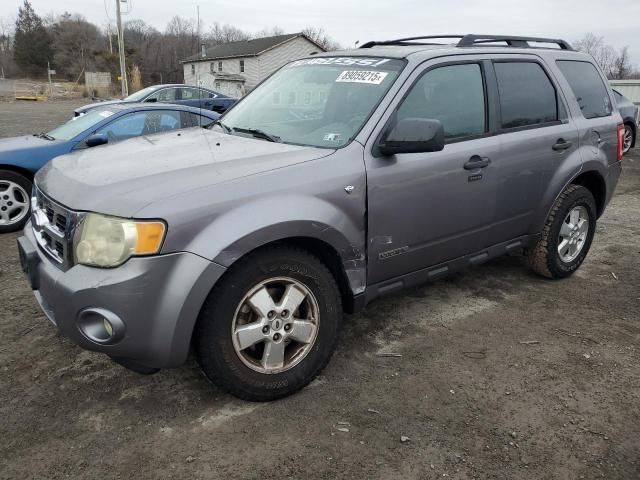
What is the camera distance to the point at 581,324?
3.87 meters

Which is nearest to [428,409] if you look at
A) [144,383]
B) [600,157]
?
[144,383]

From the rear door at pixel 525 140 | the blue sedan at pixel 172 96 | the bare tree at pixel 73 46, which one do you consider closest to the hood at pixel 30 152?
the rear door at pixel 525 140

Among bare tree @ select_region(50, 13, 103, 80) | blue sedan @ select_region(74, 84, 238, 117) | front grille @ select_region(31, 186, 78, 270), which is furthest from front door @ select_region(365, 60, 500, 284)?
bare tree @ select_region(50, 13, 103, 80)

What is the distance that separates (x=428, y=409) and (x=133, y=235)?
1715 millimetres

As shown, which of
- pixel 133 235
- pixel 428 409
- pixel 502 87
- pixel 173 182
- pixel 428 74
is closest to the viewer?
pixel 133 235

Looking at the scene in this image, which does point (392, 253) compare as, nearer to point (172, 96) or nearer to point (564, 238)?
point (564, 238)

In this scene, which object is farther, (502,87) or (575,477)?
(502,87)

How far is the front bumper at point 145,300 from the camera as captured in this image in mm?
2322

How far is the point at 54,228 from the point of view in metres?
2.66

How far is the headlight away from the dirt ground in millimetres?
876

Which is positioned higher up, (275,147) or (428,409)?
(275,147)

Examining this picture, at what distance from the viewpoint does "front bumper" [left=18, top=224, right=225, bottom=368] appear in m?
2.32

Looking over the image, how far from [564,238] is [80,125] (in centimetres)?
557

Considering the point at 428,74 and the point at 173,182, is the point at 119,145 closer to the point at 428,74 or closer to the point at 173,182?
the point at 173,182
